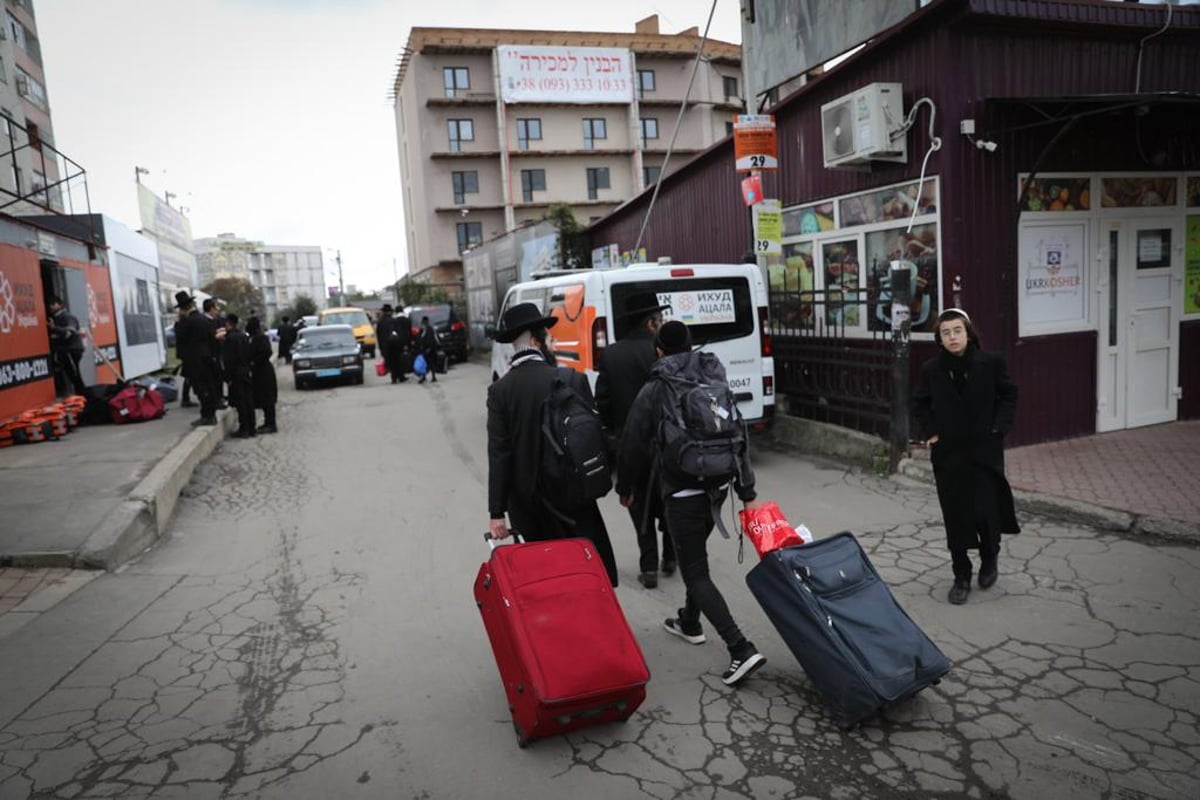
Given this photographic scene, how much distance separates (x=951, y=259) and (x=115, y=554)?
774 centimetres

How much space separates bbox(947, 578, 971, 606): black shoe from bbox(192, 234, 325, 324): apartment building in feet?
443

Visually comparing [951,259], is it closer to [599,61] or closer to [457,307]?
[457,307]

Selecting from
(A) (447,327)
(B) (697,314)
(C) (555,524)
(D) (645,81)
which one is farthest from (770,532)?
(D) (645,81)

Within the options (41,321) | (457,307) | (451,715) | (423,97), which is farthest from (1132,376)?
(423,97)

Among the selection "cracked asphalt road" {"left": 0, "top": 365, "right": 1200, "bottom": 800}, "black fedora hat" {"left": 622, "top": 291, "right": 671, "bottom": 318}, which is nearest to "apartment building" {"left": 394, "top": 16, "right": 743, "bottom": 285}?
"cracked asphalt road" {"left": 0, "top": 365, "right": 1200, "bottom": 800}

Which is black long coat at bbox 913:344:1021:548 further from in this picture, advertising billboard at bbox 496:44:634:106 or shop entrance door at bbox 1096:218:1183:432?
advertising billboard at bbox 496:44:634:106

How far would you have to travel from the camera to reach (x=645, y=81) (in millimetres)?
54031

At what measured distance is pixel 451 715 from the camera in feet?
12.5

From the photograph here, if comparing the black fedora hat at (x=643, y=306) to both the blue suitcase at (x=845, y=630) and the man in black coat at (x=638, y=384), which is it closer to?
the man in black coat at (x=638, y=384)

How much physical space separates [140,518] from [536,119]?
49.0 m

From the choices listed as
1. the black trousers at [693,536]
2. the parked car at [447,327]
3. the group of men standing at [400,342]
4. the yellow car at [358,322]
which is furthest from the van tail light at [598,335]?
the yellow car at [358,322]

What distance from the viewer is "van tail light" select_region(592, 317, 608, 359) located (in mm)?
8094

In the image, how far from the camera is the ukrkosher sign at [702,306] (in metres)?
8.31

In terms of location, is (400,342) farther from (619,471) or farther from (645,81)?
(645,81)
